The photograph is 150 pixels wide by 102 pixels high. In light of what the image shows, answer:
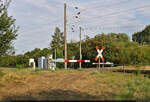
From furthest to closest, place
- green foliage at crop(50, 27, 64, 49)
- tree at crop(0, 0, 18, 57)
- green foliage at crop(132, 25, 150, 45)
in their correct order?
green foliage at crop(50, 27, 64, 49)
green foliage at crop(132, 25, 150, 45)
tree at crop(0, 0, 18, 57)

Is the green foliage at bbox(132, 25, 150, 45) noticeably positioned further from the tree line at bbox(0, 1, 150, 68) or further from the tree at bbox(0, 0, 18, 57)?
the tree at bbox(0, 0, 18, 57)

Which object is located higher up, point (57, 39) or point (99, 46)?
point (57, 39)

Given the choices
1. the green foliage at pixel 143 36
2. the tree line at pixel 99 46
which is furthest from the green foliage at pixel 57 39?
the green foliage at pixel 143 36

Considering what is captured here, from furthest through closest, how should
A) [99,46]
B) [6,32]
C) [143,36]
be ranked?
[143,36], [99,46], [6,32]

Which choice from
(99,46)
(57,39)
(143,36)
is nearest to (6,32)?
(99,46)

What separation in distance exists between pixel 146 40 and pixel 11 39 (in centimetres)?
6973

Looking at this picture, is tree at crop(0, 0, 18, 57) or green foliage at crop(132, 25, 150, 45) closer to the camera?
tree at crop(0, 0, 18, 57)

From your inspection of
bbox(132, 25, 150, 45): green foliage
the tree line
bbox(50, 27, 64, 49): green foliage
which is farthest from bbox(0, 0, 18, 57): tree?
bbox(50, 27, 64, 49): green foliage

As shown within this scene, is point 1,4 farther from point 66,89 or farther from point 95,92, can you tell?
point 95,92

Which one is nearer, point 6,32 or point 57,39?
point 6,32

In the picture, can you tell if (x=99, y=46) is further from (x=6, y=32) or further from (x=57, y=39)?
(x=57, y=39)

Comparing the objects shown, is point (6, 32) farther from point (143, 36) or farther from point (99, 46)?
point (143, 36)

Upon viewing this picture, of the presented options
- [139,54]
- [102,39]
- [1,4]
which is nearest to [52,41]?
[102,39]

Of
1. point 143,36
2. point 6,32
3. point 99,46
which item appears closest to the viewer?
point 6,32
